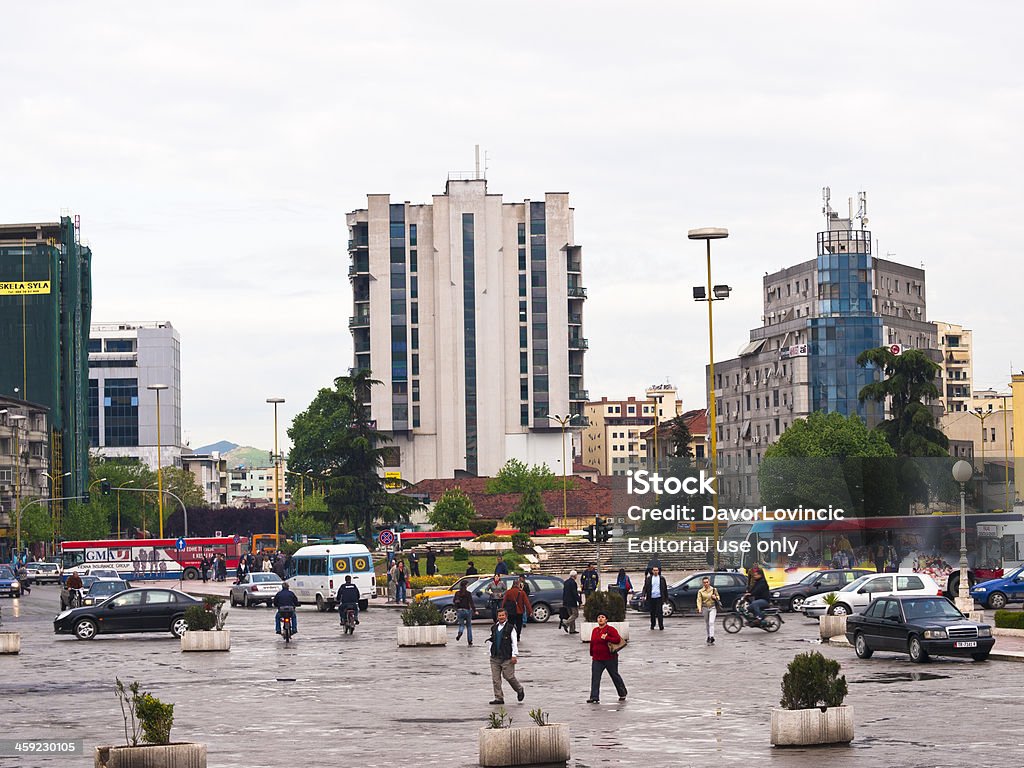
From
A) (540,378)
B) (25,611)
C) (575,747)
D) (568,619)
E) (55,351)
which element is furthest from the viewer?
(540,378)

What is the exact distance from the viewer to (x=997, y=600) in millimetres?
45594

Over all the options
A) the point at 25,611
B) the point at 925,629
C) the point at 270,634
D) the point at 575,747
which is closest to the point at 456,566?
the point at 25,611

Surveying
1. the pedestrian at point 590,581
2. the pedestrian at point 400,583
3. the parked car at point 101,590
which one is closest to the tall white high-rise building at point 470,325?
the pedestrian at point 400,583

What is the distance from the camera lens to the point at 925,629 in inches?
1122

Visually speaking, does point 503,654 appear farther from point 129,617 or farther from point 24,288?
point 24,288

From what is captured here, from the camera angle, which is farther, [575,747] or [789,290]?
[789,290]

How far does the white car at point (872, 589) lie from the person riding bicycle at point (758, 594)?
1.76 m

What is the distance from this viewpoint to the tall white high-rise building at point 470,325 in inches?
6083

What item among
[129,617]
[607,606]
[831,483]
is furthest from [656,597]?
[831,483]

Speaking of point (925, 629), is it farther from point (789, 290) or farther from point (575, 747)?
point (789, 290)

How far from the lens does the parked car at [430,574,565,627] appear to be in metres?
44.6

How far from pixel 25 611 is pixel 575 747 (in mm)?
45755

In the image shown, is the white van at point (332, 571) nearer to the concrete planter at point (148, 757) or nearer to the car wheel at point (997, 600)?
the car wheel at point (997, 600)

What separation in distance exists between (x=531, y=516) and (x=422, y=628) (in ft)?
259
